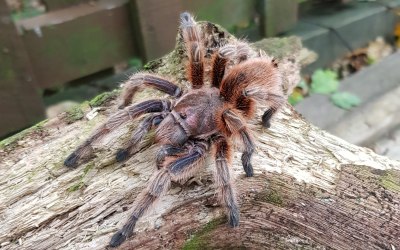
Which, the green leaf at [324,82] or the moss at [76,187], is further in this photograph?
the green leaf at [324,82]

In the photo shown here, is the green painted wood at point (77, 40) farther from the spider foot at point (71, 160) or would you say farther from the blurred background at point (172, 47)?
the spider foot at point (71, 160)

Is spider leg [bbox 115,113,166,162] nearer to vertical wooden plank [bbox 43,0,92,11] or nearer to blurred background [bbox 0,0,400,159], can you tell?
blurred background [bbox 0,0,400,159]

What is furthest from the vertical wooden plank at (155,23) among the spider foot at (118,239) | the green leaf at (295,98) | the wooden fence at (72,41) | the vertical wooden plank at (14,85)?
the spider foot at (118,239)

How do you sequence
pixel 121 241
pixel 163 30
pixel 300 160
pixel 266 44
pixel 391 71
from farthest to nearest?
1. pixel 391 71
2. pixel 163 30
3. pixel 266 44
4. pixel 300 160
5. pixel 121 241

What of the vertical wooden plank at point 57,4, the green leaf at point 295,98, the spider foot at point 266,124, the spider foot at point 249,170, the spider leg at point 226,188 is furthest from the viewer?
the green leaf at point 295,98

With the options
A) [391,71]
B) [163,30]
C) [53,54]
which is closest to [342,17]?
[391,71]

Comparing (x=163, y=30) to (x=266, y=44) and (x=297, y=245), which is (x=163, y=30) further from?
(x=297, y=245)

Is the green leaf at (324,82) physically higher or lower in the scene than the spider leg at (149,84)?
lower
